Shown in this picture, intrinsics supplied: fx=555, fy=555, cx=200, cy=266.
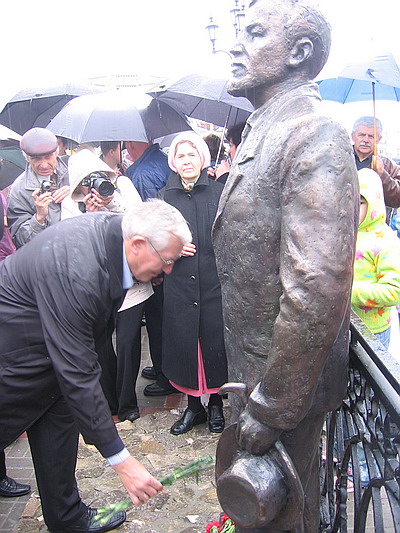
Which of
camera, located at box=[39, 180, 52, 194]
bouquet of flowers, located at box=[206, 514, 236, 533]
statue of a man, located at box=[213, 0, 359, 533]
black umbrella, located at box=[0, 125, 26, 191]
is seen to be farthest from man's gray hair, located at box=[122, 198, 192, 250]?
black umbrella, located at box=[0, 125, 26, 191]

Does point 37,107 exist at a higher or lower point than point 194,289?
higher

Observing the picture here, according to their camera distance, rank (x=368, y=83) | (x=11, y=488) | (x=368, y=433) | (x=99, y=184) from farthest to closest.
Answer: (x=368, y=83) < (x=99, y=184) < (x=11, y=488) < (x=368, y=433)

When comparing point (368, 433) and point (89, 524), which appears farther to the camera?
point (89, 524)

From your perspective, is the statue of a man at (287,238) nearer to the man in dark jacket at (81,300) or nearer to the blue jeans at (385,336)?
the man in dark jacket at (81,300)

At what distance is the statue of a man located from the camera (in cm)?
153

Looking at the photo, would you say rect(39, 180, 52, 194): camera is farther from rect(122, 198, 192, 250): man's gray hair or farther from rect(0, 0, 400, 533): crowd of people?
rect(122, 198, 192, 250): man's gray hair

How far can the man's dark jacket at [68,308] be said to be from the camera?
226cm

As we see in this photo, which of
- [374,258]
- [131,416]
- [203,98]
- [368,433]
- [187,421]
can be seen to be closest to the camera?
[368,433]

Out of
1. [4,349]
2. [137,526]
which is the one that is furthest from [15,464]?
[4,349]

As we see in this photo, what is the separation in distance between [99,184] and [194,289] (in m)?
0.99

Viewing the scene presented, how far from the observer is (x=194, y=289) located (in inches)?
154

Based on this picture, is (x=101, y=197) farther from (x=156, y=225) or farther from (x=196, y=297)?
(x=156, y=225)

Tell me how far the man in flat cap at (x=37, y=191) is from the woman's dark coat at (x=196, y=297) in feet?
2.72

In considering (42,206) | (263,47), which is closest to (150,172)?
(42,206)
